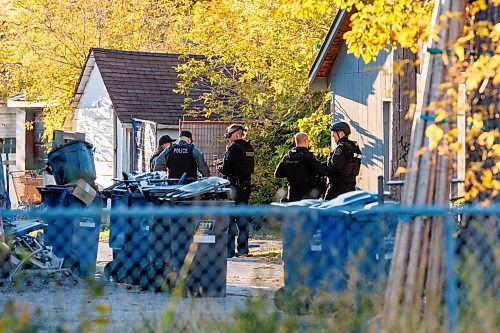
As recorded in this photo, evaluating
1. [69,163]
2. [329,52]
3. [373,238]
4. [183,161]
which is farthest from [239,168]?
[373,238]

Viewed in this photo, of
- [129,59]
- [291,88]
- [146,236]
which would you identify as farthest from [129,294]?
[129,59]

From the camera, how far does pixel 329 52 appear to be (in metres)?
19.3

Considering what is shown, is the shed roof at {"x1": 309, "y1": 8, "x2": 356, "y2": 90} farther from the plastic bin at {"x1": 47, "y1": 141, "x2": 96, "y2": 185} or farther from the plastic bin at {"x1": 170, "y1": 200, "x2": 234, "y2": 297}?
the plastic bin at {"x1": 170, "y1": 200, "x2": 234, "y2": 297}

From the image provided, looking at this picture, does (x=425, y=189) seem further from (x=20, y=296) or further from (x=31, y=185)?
(x=31, y=185)

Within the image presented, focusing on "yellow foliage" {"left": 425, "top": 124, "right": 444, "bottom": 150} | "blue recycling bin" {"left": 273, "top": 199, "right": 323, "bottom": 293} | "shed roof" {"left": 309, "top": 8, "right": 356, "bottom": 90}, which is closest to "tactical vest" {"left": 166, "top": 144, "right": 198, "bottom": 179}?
"shed roof" {"left": 309, "top": 8, "right": 356, "bottom": 90}

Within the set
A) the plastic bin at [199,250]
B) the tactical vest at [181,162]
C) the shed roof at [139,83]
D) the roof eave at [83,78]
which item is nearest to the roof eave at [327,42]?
the tactical vest at [181,162]

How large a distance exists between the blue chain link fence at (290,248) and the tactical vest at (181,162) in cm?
219

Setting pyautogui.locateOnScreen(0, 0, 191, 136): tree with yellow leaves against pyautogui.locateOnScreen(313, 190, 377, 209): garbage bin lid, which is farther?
pyautogui.locateOnScreen(0, 0, 191, 136): tree with yellow leaves

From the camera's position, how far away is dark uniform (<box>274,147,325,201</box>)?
14.8 meters

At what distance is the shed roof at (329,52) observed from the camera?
18.0 meters

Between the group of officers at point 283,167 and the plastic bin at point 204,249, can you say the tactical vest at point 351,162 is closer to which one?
the group of officers at point 283,167

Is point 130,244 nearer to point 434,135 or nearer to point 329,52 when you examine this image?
point 434,135

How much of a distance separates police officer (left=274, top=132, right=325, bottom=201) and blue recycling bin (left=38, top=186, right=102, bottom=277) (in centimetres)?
271

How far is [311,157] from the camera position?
14781mm
